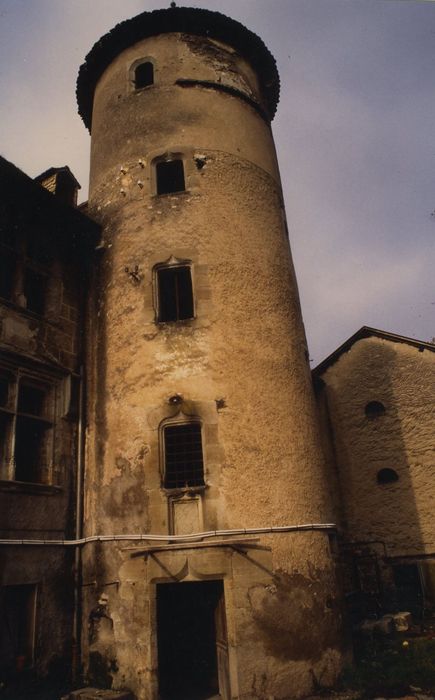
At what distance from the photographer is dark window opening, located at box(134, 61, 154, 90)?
14.0 metres

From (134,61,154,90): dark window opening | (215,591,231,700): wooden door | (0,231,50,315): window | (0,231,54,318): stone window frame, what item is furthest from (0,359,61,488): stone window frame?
(134,61,154,90): dark window opening

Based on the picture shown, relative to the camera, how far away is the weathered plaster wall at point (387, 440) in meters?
14.2

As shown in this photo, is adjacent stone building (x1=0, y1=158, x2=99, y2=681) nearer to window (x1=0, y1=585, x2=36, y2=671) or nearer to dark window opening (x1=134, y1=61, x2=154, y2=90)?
window (x1=0, y1=585, x2=36, y2=671)

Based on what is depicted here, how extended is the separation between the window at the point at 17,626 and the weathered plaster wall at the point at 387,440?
9.01 meters

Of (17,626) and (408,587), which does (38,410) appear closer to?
(17,626)

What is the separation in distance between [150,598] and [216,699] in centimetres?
197

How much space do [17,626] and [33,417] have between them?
3626 millimetres

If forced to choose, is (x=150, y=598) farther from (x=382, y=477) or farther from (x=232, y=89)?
(x=232, y=89)

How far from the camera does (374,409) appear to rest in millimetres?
15438

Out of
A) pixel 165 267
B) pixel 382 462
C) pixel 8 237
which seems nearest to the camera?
pixel 8 237

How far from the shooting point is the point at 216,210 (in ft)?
39.0

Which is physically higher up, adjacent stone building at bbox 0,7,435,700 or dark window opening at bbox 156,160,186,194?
dark window opening at bbox 156,160,186,194

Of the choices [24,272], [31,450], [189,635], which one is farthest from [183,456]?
[24,272]

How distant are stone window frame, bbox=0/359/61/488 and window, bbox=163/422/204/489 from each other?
2.29 m
